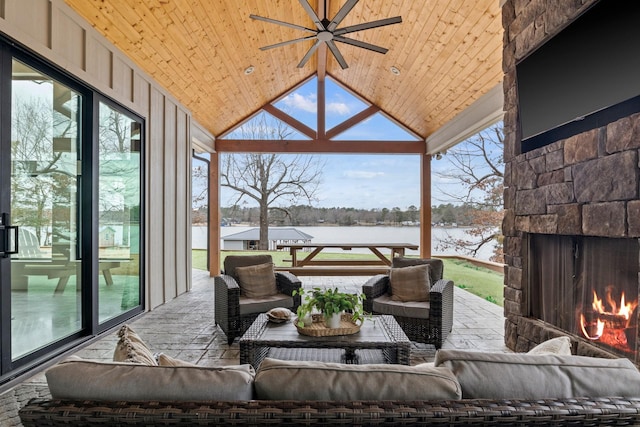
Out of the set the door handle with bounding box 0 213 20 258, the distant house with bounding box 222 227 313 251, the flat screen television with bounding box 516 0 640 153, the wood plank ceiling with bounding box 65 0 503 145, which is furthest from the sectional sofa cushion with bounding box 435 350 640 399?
the distant house with bounding box 222 227 313 251

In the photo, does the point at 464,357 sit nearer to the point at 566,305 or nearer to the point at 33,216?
the point at 566,305

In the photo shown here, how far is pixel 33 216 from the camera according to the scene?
117 inches

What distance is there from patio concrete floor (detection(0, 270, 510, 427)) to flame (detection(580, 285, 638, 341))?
93cm

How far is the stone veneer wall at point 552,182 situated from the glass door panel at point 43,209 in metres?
4.13

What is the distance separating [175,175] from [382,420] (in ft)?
18.0

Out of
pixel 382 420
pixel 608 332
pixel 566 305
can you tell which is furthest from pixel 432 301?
pixel 382 420

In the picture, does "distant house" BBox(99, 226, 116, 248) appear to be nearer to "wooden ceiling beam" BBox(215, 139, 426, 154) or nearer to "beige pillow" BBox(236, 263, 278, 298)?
"beige pillow" BBox(236, 263, 278, 298)

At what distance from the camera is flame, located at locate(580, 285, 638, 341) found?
89.6 inches

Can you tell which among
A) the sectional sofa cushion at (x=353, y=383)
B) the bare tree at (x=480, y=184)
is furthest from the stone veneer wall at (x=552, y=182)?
the bare tree at (x=480, y=184)

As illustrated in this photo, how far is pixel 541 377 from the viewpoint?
3.80 feet

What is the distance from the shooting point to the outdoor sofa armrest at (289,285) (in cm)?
384

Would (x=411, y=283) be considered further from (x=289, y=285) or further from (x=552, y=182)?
(x=552, y=182)

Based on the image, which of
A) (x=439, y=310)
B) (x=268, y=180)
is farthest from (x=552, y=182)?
(x=268, y=180)

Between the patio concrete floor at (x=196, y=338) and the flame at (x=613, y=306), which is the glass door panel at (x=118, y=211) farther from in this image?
the flame at (x=613, y=306)
